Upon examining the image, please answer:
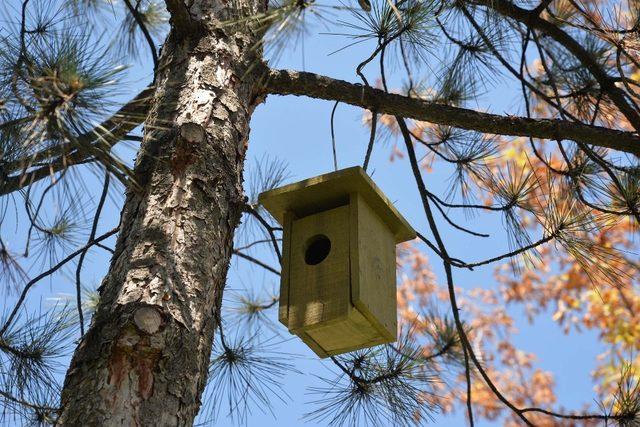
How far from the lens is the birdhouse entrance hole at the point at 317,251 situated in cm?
229

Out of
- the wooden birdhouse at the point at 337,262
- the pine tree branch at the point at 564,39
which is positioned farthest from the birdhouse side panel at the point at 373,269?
the pine tree branch at the point at 564,39

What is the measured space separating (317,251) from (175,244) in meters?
0.57

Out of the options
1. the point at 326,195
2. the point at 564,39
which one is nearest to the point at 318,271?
the point at 326,195

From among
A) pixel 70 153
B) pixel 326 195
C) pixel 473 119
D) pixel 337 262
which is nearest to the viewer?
pixel 70 153

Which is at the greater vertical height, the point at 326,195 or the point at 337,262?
the point at 326,195

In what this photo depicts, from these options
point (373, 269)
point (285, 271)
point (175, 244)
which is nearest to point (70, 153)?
point (175, 244)

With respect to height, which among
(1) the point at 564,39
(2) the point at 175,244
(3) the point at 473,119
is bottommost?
(2) the point at 175,244

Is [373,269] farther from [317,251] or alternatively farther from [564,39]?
[564,39]

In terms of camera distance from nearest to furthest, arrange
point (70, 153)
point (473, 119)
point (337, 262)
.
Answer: point (70, 153), point (337, 262), point (473, 119)

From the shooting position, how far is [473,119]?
95.5 inches

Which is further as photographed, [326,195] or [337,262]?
[326,195]

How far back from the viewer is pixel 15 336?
2432mm

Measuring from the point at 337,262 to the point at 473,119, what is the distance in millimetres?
597

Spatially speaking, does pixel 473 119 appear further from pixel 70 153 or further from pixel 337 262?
pixel 70 153
